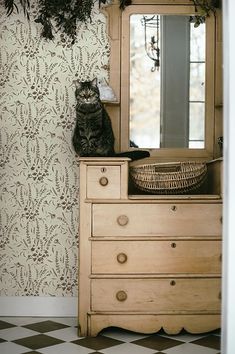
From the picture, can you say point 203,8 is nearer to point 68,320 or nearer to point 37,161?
point 37,161

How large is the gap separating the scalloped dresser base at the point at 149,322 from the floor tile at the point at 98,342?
0.16 ft

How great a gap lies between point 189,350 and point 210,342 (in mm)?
214

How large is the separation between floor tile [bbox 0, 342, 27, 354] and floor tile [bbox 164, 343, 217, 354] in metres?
0.80

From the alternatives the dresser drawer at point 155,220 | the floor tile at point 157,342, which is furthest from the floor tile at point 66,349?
the dresser drawer at point 155,220

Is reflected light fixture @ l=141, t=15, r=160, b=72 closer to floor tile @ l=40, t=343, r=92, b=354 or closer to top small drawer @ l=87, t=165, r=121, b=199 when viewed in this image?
top small drawer @ l=87, t=165, r=121, b=199

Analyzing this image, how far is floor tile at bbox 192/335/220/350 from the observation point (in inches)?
118

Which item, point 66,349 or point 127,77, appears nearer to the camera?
point 66,349

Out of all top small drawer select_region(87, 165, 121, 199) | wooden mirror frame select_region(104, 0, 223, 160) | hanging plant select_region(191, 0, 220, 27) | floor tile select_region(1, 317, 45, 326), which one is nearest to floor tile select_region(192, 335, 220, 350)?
top small drawer select_region(87, 165, 121, 199)

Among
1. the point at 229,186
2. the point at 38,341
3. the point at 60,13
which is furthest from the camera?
the point at 60,13

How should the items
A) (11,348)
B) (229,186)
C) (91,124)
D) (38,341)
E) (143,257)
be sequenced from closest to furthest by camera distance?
1. (229,186)
2. (11,348)
3. (38,341)
4. (143,257)
5. (91,124)

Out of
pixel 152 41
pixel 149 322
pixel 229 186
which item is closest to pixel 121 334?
pixel 149 322

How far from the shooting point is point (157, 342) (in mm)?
3045

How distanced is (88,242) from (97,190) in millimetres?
320

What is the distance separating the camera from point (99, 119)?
336 centimetres
